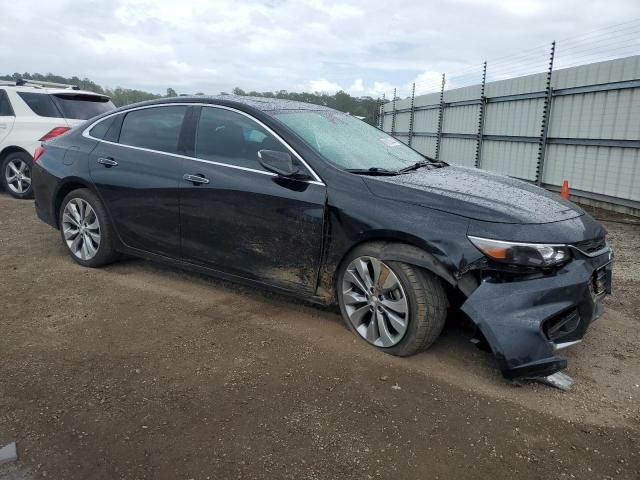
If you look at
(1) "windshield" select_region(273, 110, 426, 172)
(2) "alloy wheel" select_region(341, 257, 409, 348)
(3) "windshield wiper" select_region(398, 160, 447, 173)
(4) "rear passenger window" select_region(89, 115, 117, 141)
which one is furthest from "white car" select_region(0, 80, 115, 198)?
(2) "alloy wheel" select_region(341, 257, 409, 348)

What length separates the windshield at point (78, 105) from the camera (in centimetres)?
857

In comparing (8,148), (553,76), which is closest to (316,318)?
(8,148)

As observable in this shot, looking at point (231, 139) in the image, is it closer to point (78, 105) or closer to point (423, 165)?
point (423, 165)

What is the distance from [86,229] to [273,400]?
2.91 meters

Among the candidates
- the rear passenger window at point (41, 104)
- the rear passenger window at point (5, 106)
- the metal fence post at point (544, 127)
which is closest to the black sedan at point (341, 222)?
the rear passenger window at point (41, 104)

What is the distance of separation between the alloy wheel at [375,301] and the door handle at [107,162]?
7.83 feet

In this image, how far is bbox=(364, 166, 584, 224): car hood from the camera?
10.2ft

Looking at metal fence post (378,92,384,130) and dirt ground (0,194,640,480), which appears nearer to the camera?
dirt ground (0,194,640,480)

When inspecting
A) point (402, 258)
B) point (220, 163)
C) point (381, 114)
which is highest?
point (381, 114)

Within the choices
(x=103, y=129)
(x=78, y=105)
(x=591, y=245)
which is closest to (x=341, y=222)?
(x=591, y=245)

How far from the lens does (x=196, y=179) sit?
4059 millimetres

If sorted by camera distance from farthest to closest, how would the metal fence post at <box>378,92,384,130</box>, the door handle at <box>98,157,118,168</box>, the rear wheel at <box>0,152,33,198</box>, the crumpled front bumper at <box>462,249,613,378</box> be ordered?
1. the metal fence post at <box>378,92,384,130</box>
2. the rear wheel at <box>0,152,33,198</box>
3. the door handle at <box>98,157,118,168</box>
4. the crumpled front bumper at <box>462,249,613,378</box>

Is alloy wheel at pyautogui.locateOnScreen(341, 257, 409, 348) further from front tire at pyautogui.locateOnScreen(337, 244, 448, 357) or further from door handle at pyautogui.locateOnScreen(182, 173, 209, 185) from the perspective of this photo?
door handle at pyautogui.locateOnScreen(182, 173, 209, 185)

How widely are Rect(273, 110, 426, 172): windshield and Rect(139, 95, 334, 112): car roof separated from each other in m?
0.10
